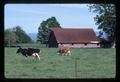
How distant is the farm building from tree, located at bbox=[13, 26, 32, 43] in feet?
0.57

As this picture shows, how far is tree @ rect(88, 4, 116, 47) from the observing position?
205 centimetres

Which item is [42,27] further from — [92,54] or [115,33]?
[115,33]

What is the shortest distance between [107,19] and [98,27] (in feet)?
0.43

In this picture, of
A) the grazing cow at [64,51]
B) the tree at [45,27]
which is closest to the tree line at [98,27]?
the tree at [45,27]

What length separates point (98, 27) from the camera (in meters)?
2.05

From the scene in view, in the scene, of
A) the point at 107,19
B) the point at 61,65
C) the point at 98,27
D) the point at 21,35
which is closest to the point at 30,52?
the point at 21,35

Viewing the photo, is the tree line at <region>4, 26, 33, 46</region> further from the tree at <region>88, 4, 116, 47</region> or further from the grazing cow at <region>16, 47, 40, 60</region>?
the tree at <region>88, 4, 116, 47</region>

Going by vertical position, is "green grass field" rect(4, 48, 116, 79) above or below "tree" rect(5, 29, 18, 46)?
below

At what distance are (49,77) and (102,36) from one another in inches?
21.6

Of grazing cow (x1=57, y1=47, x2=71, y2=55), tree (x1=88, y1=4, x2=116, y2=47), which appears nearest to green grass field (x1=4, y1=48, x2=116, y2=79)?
Result: grazing cow (x1=57, y1=47, x2=71, y2=55)

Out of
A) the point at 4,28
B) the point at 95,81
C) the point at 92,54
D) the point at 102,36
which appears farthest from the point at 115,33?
the point at 4,28

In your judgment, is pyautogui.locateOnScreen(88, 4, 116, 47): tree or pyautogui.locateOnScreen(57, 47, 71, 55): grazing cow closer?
pyautogui.locateOnScreen(57, 47, 71, 55): grazing cow

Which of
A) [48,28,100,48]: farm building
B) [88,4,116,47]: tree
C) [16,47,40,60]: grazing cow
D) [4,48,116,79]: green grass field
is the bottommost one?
[4,48,116,79]: green grass field
